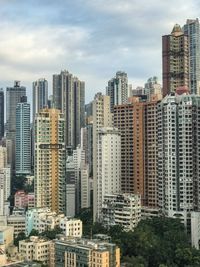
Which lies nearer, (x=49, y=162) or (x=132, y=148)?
(x=132, y=148)

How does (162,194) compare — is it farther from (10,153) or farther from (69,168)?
(10,153)

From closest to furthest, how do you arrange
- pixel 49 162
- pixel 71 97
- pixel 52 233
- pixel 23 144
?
pixel 52 233 → pixel 49 162 → pixel 23 144 → pixel 71 97

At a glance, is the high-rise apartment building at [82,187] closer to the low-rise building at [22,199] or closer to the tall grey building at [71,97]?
→ the low-rise building at [22,199]

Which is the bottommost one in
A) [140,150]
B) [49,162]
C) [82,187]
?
[82,187]

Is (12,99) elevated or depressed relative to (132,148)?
elevated

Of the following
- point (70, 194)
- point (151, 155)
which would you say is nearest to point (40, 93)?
point (70, 194)

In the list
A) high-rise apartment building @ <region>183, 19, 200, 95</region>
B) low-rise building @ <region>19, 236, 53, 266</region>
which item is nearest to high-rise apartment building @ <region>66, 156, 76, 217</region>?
low-rise building @ <region>19, 236, 53, 266</region>

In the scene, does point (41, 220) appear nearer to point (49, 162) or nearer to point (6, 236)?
point (6, 236)

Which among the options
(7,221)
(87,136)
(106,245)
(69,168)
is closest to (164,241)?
(106,245)
